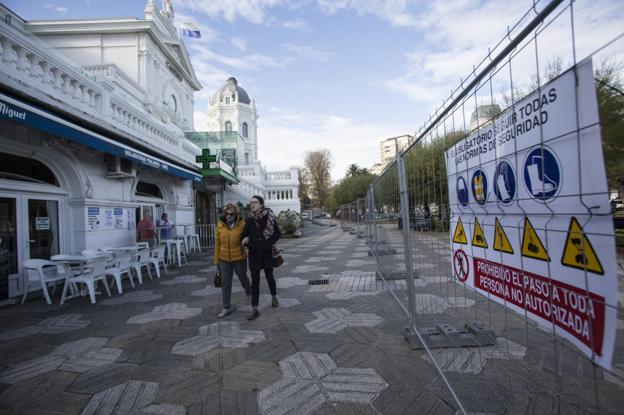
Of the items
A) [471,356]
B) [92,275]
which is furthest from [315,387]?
[92,275]

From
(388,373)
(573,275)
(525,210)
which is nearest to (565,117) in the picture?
(525,210)

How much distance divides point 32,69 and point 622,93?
24.6 feet

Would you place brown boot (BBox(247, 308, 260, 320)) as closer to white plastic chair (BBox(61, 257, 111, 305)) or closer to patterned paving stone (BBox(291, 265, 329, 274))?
white plastic chair (BBox(61, 257, 111, 305))

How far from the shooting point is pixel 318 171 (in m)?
53.7

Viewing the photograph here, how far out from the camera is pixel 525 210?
1.49 m

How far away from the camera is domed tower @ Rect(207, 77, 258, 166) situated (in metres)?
45.5

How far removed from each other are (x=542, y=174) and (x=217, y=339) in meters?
3.44

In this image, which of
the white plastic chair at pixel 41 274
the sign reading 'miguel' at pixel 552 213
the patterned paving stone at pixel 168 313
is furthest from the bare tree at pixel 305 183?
the sign reading 'miguel' at pixel 552 213

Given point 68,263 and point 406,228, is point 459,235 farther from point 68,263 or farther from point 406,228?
point 68,263

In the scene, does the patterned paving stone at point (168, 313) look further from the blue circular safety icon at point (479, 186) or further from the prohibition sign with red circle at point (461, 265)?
the blue circular safety icon at point (479, 186)

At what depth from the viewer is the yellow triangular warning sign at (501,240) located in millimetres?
1694

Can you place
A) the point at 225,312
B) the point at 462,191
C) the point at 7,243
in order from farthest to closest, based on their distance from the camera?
the point at 7,243, the point at 225,312, the point at 462,191

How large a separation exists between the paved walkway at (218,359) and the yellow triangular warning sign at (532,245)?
4.30 feet

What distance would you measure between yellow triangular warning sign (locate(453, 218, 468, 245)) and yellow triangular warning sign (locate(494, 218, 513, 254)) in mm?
392
